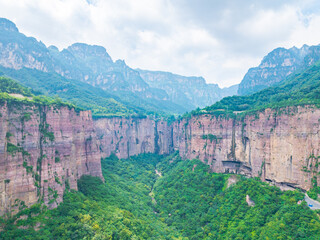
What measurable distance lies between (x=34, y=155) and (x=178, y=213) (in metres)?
33.9

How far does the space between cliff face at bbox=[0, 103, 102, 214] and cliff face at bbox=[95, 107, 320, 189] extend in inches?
1449

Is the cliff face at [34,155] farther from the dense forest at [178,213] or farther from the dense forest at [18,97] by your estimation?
the dense forest at [178,213]

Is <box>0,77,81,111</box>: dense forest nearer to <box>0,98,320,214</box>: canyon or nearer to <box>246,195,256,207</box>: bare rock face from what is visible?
<box>0,98,320,214</box>: canyon

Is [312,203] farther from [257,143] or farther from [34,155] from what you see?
[34,155]

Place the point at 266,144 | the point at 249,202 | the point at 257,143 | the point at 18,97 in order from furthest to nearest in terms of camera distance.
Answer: the point at 257,143
the point at 266,144
the point at 249,202
the point at 18,97

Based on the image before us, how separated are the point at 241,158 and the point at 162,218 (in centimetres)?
2371

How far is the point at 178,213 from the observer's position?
47094 millimetres

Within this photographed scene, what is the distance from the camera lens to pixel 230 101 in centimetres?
6738

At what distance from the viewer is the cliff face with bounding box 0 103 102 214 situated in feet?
76.8

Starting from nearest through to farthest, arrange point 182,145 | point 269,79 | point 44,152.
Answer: point 44,152 → point 182,145 → point 269,79

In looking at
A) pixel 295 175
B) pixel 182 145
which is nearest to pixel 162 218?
pixel 295 175

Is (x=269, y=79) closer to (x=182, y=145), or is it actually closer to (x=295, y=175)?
(x=182, y=145)

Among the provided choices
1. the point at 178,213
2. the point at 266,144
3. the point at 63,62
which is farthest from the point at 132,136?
the point at 63,62

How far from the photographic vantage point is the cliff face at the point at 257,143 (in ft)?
109
